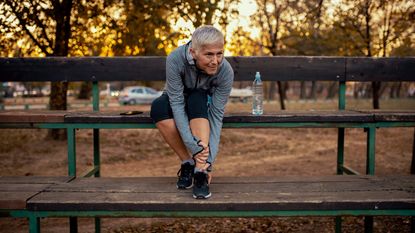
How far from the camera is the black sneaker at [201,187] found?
263 cm

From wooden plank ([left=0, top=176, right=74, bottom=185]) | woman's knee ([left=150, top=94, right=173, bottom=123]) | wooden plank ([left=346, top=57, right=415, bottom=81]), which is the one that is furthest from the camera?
wooden plank ([left=346, top=57, right=415, bottom=81])

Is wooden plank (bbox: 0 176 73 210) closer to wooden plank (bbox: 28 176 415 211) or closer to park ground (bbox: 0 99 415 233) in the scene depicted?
wooden plank (bbox: 28 176 415 211)

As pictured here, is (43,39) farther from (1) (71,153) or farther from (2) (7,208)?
(2) (7,208)

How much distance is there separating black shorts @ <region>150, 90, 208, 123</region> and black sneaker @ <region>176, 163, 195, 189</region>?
15.4 inches

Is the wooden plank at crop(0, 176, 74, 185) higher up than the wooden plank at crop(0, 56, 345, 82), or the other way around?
the wooden plank at crop(0, 56, 345, 82)

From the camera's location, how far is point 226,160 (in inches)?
344

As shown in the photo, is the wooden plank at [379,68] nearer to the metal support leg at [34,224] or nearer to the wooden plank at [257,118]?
the wooden plank at [257,118]

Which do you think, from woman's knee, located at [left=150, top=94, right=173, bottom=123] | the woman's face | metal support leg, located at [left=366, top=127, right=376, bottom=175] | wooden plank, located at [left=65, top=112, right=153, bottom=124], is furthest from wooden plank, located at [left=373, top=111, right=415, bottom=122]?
wooden plank, located at [left=65, top=112, right=153, bottom=124]

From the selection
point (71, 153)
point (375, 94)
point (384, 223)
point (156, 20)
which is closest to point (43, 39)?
point (156, 20)

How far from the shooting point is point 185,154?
3.07m

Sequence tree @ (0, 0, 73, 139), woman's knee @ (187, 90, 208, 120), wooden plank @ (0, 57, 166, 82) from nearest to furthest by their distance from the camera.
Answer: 1. woman's knee @ (187, 90, 208, 120)
2. wooden plank @ (0, 57, 166, 82)
3. tree @ (0, 0, 73, 139)

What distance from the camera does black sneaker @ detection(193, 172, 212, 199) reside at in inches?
104

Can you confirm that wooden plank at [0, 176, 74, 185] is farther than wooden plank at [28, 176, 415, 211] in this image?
Yes

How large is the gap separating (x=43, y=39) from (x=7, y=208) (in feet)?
26.6
